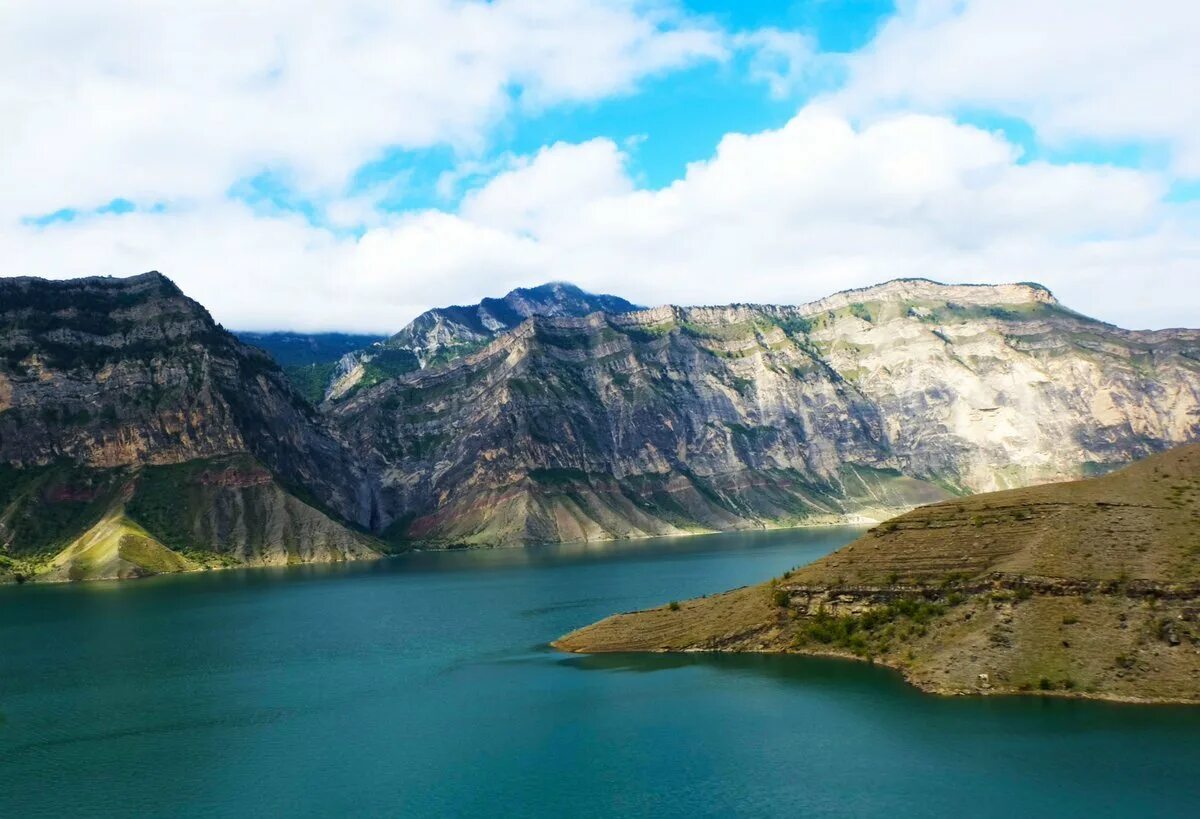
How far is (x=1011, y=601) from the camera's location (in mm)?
105438

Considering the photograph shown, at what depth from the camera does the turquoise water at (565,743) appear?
75812 millimetres

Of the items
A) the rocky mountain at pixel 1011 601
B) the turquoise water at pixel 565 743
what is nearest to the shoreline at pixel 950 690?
the rocky mountain at pixel 1011 601

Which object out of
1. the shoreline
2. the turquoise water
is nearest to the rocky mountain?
the shoreline

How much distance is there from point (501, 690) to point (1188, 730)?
241 ft

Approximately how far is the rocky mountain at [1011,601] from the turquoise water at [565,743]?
4.67 meters

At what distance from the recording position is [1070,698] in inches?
3681

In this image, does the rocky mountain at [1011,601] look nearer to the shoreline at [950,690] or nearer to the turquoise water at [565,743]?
the shoreline at [950,690]

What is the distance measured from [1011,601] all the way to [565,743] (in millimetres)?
52897

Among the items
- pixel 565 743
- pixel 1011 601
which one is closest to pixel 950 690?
pixel 1011 601

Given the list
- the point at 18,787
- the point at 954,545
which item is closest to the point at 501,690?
the point at 18,787

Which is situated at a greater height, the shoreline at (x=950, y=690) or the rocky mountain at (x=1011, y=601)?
the rocky mountain at (x=1011, y=601)

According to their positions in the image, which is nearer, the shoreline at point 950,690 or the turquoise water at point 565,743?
the turquoise water at point 565,743

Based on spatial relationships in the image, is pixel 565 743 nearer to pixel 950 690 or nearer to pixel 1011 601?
pixel 950 690

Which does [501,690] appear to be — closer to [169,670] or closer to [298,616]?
[169,670]
